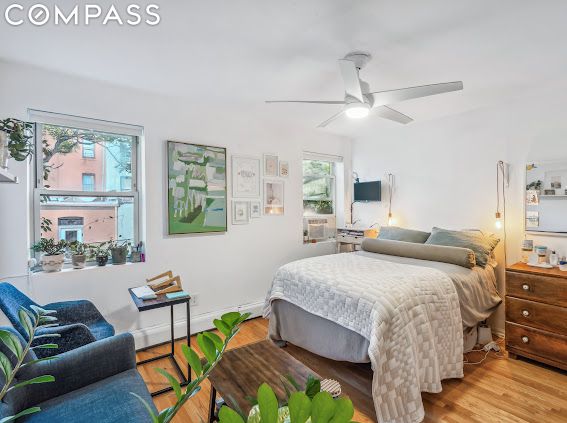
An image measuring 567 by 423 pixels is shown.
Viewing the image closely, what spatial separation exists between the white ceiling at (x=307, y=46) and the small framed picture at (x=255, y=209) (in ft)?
4.13

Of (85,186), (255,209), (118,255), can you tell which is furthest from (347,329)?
(85,186)

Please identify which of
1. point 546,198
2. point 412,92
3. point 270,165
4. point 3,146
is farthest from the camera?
point 270,165

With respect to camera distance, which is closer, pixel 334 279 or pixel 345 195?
pixel 334 279

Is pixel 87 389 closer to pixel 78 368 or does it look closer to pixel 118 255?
pixel 78 368

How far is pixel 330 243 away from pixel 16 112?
3.66 metres

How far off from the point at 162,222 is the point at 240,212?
867 mm

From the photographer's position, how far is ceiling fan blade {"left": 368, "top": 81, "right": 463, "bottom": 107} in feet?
6.35

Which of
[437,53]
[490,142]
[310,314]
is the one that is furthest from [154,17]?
[490,142]

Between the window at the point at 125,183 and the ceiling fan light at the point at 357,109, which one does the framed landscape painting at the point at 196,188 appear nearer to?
the window at the point at 125,183

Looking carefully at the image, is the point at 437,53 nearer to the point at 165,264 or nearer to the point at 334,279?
Answer: the point at 334,279

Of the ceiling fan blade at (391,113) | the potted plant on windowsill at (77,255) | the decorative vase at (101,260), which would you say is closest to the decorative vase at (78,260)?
the potted plant on windowsill at (77,255)

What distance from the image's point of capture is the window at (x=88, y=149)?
2.75 meters

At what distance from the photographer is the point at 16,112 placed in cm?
231

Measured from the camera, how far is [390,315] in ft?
6.30
